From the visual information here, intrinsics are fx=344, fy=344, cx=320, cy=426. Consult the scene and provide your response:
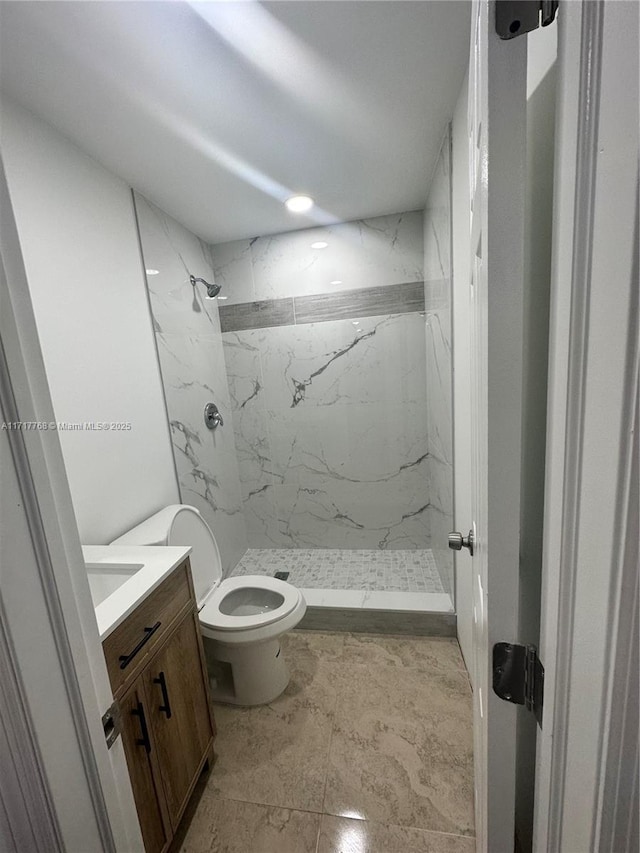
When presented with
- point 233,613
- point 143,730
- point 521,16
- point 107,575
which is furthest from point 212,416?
point 521,16

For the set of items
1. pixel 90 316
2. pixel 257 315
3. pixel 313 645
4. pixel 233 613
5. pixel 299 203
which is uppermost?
pixel 299 203

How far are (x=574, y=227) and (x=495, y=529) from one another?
0.37m

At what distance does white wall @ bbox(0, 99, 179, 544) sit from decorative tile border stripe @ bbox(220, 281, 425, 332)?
859mm

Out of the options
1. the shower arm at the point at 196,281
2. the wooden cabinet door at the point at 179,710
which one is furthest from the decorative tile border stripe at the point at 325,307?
the wooden cabinet door at the point at 179,710

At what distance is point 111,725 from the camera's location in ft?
2.03

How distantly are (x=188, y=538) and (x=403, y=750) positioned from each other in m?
1.20

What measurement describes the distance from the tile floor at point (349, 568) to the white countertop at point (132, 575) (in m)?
1.29

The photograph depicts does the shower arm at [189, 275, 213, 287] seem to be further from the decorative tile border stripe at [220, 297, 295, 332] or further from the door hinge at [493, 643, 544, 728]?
the door hinge at [493, 643, 544, 728]

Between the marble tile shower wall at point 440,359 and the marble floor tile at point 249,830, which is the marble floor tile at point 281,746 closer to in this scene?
the marble floor tile at point 249,830

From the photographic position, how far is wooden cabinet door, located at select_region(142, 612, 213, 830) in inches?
39.0

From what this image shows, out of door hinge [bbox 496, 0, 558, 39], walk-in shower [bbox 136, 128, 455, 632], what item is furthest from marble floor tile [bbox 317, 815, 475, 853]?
door hinge [bbox 496, 0, 558, 39]

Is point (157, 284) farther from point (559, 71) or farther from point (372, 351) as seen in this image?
point (559, 71)

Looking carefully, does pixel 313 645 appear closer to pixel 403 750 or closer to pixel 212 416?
pixel 403 750

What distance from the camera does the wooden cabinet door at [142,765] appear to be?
2.84 feet
